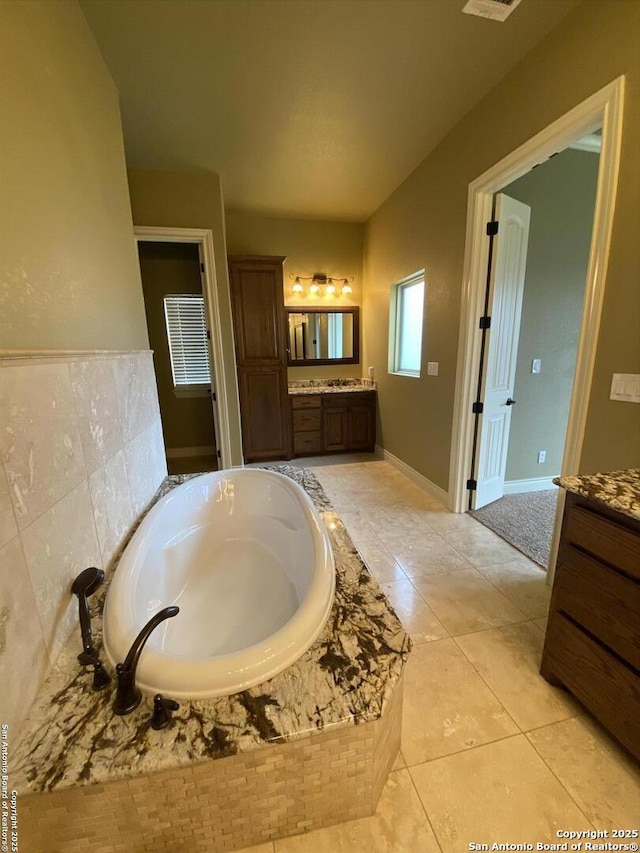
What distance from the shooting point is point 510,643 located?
146cm

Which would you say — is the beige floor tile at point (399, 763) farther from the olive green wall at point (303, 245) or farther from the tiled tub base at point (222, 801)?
the olive green wall at point (303, 245)

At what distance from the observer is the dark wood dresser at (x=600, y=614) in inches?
37.6

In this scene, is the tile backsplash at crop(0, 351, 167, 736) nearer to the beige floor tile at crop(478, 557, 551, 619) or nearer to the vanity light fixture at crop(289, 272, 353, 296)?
the beige floor tile at crop(478, 557, 551, 619)

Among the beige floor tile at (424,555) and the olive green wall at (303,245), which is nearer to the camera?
the beige floor tile at (424,555)

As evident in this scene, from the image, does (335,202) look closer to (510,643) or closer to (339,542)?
(339,542)

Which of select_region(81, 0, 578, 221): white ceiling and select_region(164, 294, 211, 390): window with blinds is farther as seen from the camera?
select_region(164, 294, 211, 390): window with blinds

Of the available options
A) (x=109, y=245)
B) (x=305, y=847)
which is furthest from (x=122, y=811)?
(x=109, y=245)

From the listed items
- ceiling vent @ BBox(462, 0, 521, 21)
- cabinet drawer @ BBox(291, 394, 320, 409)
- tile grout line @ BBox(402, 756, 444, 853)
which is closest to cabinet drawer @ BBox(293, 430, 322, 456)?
cabinet drawer @ BBox(291, 394, 320, 409)

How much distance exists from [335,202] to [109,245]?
2.68m

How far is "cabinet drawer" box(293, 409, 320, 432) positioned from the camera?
154 inches

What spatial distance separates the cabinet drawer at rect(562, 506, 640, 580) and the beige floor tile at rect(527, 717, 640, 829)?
0.64m

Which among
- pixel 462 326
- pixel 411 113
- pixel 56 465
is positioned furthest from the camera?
pixel 462 326


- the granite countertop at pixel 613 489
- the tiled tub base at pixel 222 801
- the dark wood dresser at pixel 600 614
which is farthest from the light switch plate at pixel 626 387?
the tiled tub base at pixel 222 801

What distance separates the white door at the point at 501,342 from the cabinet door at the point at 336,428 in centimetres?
180
